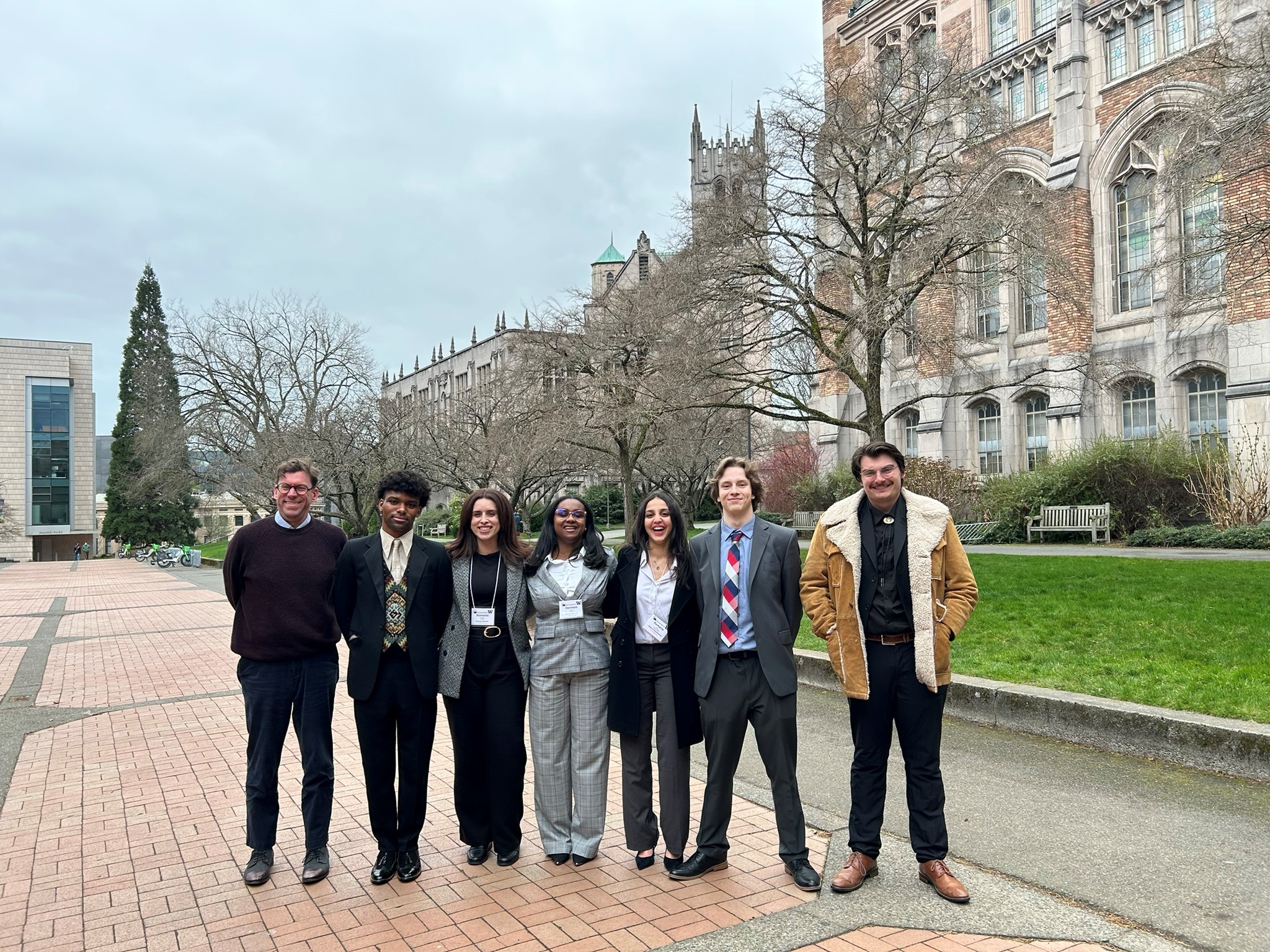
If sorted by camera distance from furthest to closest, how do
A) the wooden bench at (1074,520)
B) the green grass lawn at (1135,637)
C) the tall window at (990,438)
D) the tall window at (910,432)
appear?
the tall window at (910,432), the tall window at (990,438), the wooden bench at (1074,520), the green grass lawn at (1135,637)

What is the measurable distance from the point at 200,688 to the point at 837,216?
11.9 meters

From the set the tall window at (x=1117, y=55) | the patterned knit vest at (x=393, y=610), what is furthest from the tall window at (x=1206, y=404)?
the patterned knit vest at (x=393, y=610)

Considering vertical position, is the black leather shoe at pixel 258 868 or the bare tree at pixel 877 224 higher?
the bare tree at pixel 877 224

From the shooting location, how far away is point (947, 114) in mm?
16469

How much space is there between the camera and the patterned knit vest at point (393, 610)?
4.73 metres

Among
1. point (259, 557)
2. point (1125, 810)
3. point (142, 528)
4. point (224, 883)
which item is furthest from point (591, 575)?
point (142, 528)

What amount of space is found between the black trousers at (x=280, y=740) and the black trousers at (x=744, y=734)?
1.88 m

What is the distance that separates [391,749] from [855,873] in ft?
7.42

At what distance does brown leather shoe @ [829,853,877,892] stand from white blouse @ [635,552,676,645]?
1.31 meters

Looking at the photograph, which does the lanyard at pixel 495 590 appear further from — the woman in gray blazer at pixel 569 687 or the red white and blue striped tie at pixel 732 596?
the red white and blue striped tie at pixel 732 596

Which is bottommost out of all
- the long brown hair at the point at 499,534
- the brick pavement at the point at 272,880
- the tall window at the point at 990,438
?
the brick pavement at the point at 272,880

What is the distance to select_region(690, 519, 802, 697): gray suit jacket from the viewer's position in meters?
4.54

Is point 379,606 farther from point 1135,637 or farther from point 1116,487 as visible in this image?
point 1116,487

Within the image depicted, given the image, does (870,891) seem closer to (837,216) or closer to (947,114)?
(837,216)
